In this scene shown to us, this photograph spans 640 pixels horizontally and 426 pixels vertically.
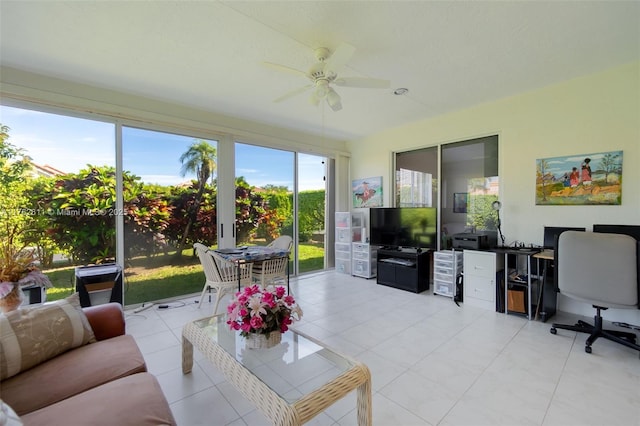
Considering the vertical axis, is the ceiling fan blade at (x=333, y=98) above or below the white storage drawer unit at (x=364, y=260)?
above

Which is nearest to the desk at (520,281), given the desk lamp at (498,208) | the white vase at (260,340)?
the desk lamp at (498,208)

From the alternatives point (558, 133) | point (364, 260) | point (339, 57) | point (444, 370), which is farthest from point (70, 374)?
point (558, 133)

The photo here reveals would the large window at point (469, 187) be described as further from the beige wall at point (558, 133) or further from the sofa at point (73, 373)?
the sofa at point (73, 373)

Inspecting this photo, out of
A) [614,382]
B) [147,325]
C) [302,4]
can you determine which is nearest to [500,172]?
[614,382]

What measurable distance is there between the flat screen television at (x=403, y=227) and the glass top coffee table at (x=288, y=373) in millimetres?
2941

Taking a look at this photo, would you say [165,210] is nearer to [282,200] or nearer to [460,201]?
[282,200]

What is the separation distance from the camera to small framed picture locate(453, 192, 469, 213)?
4.08 metres

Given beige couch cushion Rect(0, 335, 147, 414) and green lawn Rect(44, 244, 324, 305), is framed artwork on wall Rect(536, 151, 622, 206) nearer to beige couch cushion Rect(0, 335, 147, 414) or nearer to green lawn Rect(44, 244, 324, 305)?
beige couch cushion Rect(0, 335, 147, 414)

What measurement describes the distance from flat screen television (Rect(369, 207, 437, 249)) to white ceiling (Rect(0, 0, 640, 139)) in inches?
69.6

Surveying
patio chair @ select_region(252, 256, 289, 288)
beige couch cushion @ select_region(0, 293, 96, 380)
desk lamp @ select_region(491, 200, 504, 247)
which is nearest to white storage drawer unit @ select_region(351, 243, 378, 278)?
patio chair @ select_region(252, 256, 289, 288)

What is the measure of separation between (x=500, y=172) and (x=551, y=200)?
68cm

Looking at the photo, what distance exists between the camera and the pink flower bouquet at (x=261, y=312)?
1.65 meters

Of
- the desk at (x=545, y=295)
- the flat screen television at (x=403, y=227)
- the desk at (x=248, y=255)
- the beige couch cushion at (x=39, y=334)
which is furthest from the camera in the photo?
the flat screen television at (x=403, y=227)

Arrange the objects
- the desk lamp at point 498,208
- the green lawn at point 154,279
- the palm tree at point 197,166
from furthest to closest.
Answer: the palm tree at point 197,166
the desk lamp at point 498,208
the green lawn at point 154,279
